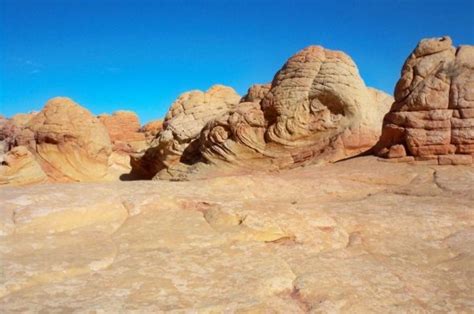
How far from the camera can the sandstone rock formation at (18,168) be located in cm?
1633

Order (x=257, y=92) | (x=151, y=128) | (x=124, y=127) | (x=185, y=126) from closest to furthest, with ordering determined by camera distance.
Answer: (x=257, y=92)
(x=185, y=126)
(x=124, y=127)
(x=151, y=128)

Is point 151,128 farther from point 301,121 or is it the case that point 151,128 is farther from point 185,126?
point 301,121

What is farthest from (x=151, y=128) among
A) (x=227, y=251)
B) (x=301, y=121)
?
(x=227, y=251)

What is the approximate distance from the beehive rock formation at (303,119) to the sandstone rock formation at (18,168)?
711cm

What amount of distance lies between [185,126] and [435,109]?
458 inches

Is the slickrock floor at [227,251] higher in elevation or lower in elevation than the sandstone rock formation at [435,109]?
lower

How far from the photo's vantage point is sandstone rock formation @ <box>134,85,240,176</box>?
61.0 feet

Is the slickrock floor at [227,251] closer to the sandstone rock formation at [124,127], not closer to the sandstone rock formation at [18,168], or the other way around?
the sandstone rock formation at [18,168]

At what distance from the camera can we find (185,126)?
19047 mm

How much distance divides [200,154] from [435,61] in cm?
939

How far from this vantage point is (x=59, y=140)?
20359mm

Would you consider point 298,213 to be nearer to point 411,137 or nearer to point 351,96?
point 411,137

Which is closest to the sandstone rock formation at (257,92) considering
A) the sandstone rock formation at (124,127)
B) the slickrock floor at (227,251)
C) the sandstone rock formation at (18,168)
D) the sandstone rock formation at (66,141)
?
the sandstone rock formation at (66,141)

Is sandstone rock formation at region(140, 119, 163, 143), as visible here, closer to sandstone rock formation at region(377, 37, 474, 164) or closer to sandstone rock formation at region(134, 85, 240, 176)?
sandstone rock formation at region(134, 85, 240, 176)
